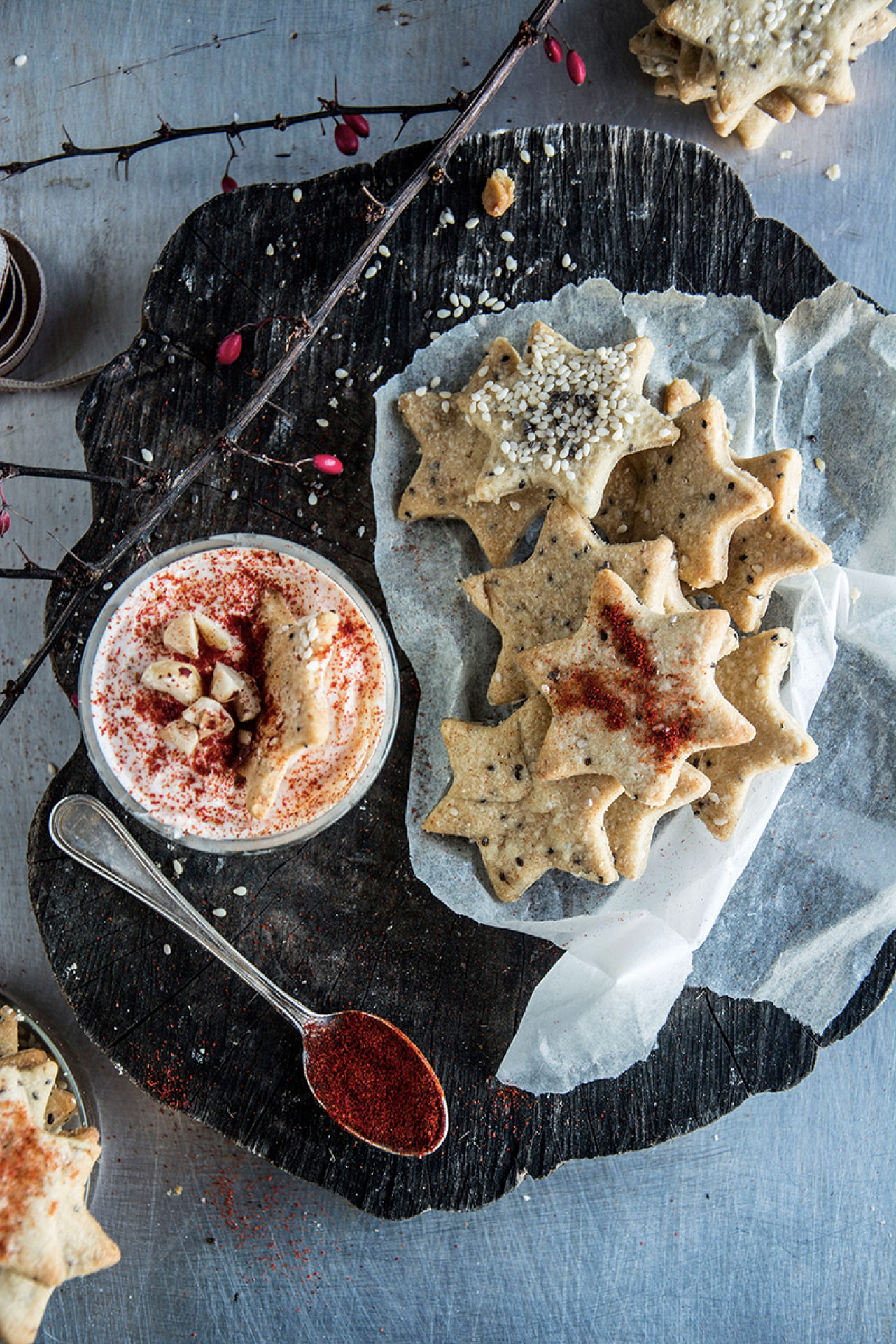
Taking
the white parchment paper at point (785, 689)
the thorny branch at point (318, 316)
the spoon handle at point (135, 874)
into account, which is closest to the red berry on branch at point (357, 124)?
the thorny branch at point (318, 316)

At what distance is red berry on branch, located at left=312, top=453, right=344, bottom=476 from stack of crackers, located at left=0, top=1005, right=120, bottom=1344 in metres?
1.55

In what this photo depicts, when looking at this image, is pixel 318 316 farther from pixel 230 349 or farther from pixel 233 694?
pixel 233 694

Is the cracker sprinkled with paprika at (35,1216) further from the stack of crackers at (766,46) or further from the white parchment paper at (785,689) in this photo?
the stack of crackers at (766,46)

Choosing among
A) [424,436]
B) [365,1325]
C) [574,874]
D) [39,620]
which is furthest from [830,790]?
[39,620]

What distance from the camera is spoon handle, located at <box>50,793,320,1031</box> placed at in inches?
86.1

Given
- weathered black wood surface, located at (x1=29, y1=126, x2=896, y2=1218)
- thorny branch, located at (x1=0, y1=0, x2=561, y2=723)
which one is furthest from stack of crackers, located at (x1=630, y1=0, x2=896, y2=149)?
thorny branch, located at (x1=0, y1=0, x2=561, y2=723)

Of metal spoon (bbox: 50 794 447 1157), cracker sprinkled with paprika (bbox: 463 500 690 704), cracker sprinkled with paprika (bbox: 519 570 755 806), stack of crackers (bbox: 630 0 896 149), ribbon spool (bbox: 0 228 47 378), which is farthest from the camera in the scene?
ribbon spool (bbox: 0 228 47 378)

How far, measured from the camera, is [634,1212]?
2500 millimetres

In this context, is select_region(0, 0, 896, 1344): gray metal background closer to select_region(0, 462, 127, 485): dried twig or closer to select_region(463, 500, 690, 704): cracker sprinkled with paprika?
select_region(0, 462, 127, 485): dried twig

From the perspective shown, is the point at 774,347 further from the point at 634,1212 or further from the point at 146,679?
the point at 634,1212

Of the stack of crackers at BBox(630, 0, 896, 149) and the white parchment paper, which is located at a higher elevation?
the stack of crackers at BBox(630, 0, 896, 149)

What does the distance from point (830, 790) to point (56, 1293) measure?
2.44 metres

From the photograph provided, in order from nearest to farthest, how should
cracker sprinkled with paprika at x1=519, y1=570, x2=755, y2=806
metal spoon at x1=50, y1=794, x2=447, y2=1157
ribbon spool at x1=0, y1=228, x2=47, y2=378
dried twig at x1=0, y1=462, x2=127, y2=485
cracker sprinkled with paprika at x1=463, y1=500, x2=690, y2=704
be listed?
dried twig at x1=0, y1=462, x2=127, y2=485 < cracker sprinkled with paprika at x1=519, y1=570, x2=755, y2=806 < cracker sprinkled with paprika at x1=463, y1=500, x2=690, y2=704 < metal spoon at x1=50, y1=794, x2=447, y2=1157 < ribbon spool at x1=0, y1=228, x2=47, y2=378

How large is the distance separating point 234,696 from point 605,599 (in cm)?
83
